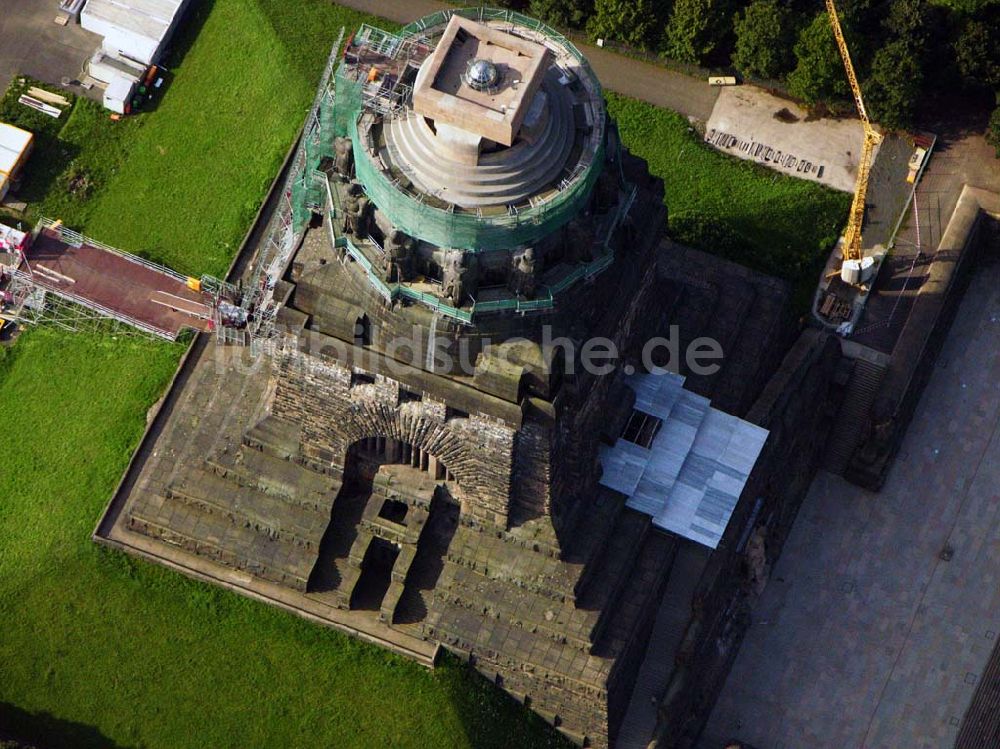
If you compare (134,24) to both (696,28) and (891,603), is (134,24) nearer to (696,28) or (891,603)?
→ (696,28)

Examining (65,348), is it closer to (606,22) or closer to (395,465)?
(395,465)

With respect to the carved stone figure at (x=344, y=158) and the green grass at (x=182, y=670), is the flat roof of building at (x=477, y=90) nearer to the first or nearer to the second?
Answer: the carved stone figure at (x=344, y=158)

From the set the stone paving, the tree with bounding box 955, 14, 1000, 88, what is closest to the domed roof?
the stone paving

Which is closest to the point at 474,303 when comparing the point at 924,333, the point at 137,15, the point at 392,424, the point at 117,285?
the point at 392,424

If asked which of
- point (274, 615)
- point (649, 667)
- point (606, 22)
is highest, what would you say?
point (606, 22)

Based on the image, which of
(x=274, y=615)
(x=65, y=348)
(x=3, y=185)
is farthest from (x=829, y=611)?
(x=3, y=185)

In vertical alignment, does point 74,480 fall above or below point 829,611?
below
